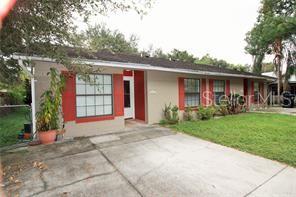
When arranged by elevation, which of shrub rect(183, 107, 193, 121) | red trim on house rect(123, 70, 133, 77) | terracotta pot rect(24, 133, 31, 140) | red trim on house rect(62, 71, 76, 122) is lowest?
terracotta pot rect(24, 133, 31, 140)

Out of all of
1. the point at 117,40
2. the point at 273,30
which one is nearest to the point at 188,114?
the point at 273,30

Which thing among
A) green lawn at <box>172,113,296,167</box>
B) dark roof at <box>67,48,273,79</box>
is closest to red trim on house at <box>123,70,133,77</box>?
dark roof at <box>67,48,273,79</box>

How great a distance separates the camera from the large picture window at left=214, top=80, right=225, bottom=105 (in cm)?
1195

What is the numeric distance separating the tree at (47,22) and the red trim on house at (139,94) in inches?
188

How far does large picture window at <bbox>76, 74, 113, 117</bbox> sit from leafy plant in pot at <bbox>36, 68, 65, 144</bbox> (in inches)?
36.9

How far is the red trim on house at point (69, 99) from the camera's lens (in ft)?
21.0

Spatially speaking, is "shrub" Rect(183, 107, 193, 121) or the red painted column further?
the red painted column

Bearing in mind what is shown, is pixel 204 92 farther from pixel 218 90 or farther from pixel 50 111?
pixel 50 111

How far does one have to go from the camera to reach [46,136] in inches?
224

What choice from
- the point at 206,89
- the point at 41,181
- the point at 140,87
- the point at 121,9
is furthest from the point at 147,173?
the point at 206,89

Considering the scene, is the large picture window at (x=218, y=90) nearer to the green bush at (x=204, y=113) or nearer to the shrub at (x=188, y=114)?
the green bush at (x=204, y=113)

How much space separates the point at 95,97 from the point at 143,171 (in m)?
3.95

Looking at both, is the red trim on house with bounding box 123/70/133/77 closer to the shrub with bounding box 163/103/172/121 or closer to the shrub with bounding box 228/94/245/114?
the shrub with bounding box 163/103/172/121

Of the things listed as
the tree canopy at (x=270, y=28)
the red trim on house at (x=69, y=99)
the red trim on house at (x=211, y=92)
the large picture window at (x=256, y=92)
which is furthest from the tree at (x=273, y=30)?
the red trim on house at (x=69, y=99)
